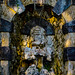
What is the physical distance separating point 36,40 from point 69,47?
92 centimetres

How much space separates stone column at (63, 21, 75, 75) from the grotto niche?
0.79 feet

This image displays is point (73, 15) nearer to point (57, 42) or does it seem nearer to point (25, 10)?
point (57, 42)

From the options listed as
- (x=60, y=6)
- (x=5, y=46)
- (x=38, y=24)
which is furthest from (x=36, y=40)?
(x=60, y=6)

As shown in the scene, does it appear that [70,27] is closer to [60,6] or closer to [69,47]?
[69,47]

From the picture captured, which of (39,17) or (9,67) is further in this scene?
(39,17)

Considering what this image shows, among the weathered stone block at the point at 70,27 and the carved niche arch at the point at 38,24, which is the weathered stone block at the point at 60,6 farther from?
the carved niche arch at the point at 38,24

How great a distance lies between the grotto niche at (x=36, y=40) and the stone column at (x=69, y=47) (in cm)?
24

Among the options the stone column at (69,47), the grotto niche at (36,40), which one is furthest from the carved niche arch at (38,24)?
the stone column at (69,47)

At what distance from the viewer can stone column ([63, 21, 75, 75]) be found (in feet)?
14.4

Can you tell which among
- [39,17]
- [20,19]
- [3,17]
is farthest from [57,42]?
[3,17]

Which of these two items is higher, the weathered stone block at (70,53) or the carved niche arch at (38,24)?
the carved niche arch at (38,24)

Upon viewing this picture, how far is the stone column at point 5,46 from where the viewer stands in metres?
4.29

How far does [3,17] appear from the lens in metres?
4.45

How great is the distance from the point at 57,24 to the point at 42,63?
3.65ft
